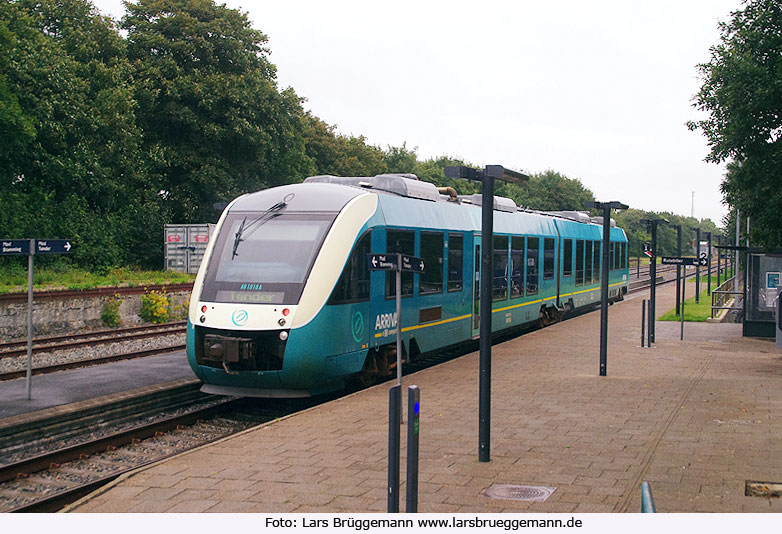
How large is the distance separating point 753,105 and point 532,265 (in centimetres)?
629

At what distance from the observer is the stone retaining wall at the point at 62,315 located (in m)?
20.4

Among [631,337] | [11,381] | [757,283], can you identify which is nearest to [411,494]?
[11,381]

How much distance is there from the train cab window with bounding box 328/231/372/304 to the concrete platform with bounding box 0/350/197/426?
3.10 m

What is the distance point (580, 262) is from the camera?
26.1 m

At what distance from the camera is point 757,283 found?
21109 millimetres

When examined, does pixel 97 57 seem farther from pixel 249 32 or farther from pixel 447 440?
pixel 447 440

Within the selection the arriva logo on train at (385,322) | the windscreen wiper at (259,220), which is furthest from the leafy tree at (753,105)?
the windscreen wiper at (259,220)

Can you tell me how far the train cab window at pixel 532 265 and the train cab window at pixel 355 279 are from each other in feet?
29.9

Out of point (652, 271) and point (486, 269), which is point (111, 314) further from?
point (486, 269)

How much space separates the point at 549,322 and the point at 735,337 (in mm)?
4973

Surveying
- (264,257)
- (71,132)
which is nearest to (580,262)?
(264,257)

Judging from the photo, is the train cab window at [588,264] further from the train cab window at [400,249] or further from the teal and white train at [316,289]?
the train cab window at [400,249]

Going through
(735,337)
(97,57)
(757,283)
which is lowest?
(735,337)

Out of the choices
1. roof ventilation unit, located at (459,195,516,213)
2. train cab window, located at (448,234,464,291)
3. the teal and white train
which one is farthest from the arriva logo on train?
roof ventilation unit, located at (459,195,516,213)
